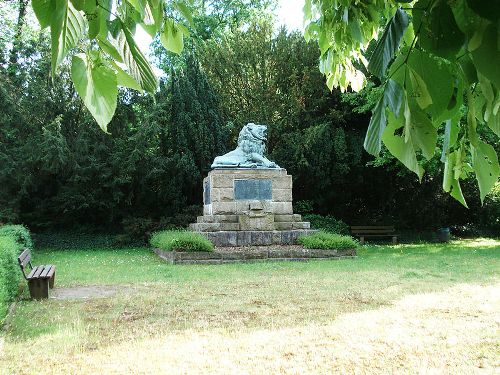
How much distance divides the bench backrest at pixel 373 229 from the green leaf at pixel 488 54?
20633 millimetres

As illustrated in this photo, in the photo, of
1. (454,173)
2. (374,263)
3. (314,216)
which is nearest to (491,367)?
(454,173)

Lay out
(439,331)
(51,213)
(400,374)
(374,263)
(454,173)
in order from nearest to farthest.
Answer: (454,173) → (400,374) → (439,331) → (374,263) → (51,213)

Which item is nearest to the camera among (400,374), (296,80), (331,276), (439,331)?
(400,374)

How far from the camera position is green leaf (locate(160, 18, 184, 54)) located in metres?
1.62

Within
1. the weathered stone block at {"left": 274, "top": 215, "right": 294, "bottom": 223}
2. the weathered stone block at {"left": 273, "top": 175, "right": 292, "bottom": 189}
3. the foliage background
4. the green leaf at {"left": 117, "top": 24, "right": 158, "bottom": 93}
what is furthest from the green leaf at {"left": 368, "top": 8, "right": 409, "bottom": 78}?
the foliage background

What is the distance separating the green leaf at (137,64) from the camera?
1.05 meters

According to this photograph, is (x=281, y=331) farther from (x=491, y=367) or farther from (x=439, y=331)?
(x=491, y=367)

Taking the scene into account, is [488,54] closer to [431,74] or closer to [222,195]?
[431,74]

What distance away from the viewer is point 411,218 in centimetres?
2325

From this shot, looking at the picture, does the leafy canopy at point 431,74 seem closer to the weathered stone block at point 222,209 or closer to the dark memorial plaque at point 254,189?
the weathered stone block at point 222,209

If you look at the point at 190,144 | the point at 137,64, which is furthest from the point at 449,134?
the point at 190,144

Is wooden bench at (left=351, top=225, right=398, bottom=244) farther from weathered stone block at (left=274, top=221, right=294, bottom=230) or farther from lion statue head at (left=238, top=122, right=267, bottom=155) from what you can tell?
lion statue head at (left=238, top=122, right=267, bottom=155)

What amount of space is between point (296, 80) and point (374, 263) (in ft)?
39.5

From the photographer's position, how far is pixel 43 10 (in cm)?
89
